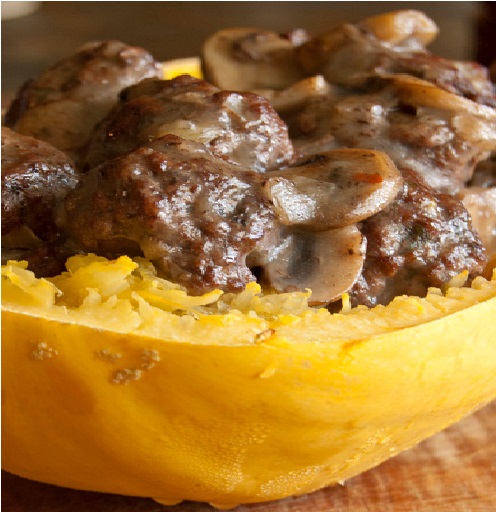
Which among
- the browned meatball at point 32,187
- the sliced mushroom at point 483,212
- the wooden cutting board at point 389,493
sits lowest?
the wooden cutting board at point 389,493

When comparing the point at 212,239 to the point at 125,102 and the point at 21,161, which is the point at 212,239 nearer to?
the point at 21,161

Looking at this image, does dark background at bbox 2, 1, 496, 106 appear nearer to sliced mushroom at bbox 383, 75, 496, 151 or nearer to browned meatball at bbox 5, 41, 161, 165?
browned meatball at bbox 5, 41, 161, 165

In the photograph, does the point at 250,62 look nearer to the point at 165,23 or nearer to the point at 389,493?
the point at 389,493

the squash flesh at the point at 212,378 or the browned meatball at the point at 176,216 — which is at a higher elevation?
the browned meatball at the point at 176,216

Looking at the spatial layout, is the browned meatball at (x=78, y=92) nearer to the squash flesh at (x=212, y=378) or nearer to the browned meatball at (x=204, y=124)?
the browned meatball at (x=204, y=124)

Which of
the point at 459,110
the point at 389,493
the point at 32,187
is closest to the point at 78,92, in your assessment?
the point at 32,187

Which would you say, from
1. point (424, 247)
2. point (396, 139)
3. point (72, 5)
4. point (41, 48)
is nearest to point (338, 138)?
point (396, 139)

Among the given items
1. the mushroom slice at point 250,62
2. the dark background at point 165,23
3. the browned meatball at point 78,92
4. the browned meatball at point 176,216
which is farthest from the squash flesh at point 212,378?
the dark background at point 165,23
